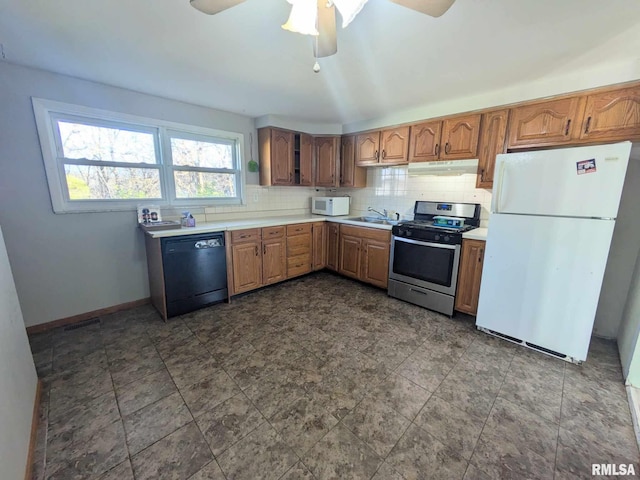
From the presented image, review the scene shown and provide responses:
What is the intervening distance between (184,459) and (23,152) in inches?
109

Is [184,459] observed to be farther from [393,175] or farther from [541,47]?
[393,175]

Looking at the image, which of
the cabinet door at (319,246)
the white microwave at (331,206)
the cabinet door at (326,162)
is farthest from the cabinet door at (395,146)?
the cabinet door at (319,246)

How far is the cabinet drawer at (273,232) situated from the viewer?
3254mm

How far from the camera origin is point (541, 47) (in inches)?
68.7

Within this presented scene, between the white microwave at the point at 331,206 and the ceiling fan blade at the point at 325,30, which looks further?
the white microwave at the point at 331,206

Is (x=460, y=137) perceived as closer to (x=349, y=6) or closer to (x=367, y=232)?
(x=367, y=232)

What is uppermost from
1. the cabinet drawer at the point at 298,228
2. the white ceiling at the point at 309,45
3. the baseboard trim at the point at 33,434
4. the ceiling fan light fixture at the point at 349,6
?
the white ceiling at the point at 309,45

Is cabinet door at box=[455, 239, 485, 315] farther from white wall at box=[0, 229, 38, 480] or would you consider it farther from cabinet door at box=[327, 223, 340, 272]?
white wall at box=[0, 229, 38, 480]

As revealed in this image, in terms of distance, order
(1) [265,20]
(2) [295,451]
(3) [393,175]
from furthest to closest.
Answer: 1. (3) [393,175]
2. (1) [265,20]
3. (2) [295,451]

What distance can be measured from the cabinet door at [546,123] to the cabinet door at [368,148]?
1499mm

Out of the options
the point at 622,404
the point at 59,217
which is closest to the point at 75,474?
the point at 59,217

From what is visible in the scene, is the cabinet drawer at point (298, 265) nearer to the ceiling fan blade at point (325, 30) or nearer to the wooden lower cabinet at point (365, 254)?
the wooden lower cabinet at point (365, 254)

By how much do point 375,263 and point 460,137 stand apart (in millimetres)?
1714

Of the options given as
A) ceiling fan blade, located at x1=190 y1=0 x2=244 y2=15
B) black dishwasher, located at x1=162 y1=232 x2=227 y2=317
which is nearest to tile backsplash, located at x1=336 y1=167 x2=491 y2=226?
black dishwasher, located at x1=162 y1=232 x2=227 y2=317
